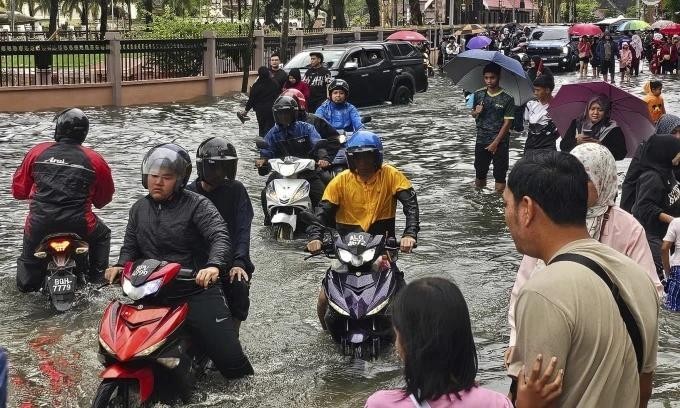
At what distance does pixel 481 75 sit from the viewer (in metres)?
12.8

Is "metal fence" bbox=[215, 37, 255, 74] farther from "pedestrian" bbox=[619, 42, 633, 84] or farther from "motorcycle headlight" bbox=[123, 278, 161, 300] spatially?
"motorcycle headlight" bbox=[123, 278, 161, 300]

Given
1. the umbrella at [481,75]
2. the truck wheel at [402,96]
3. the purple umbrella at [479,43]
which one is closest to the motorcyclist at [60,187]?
the umbrella at [481,75]

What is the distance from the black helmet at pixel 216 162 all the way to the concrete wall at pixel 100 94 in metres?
17.7

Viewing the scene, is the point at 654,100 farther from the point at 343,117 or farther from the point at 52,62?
the point at 52,62

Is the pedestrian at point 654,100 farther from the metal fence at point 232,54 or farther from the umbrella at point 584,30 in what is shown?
the umbrella at point 584,30

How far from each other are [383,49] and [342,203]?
57.0 feet

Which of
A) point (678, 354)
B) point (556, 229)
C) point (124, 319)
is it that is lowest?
point (678, 354)

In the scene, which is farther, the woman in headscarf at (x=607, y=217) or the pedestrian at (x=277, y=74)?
the pedestrian at (x=277, y=74)

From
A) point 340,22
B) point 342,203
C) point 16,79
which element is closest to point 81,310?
point 342,203

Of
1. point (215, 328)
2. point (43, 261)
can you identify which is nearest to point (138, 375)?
point (215, 328)

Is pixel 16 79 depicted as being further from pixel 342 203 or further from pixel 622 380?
pixel 622 380

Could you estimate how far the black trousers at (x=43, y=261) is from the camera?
7.77m

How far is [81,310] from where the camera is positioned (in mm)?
8008

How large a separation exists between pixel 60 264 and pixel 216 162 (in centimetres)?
215
